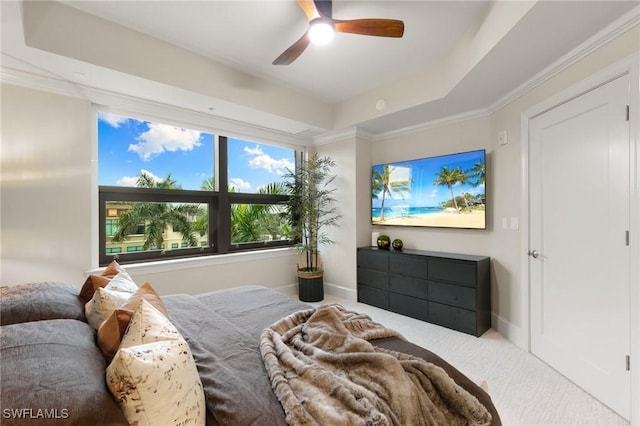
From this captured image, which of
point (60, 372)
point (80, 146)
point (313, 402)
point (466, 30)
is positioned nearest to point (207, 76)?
point (80, 146)

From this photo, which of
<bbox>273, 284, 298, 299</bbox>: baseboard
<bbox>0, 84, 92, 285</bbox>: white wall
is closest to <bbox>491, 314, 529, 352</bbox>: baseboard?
<bbox>273, 284, 298, 299</bbox>: baseboard

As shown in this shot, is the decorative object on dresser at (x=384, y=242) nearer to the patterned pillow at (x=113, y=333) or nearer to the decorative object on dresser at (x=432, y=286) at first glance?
the decorative object on dresser at (x=432, y=286)

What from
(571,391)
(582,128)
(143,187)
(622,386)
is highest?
(582,128)

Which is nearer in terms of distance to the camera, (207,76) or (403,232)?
(207,76)

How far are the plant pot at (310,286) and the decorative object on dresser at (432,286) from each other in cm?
64

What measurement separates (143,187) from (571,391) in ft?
13.9

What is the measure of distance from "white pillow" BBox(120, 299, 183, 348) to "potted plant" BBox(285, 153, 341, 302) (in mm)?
2980

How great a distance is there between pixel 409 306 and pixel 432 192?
1.44 meters

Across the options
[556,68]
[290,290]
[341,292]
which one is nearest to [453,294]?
[341,292]

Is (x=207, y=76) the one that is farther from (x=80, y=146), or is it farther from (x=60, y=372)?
(x=60, y=372)

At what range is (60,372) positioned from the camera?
76cm

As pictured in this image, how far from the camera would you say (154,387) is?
820 millimetres

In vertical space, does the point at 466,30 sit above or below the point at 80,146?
above

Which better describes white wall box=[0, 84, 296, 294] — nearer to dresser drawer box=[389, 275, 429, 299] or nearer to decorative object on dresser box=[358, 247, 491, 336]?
decorative object on dresser box=[358, 247, 491, 336]
